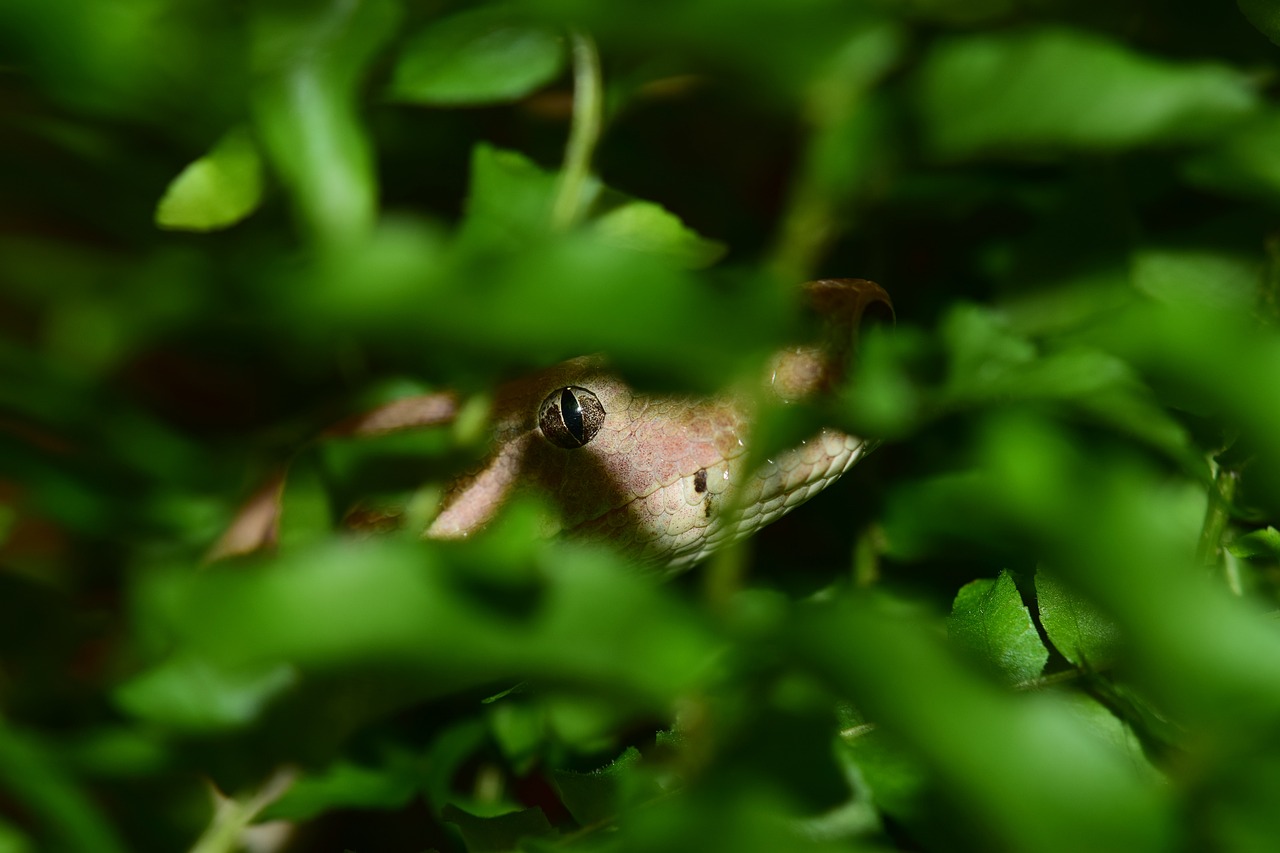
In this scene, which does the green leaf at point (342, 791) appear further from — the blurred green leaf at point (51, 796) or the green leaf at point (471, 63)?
the green leaf at point (471, 63)

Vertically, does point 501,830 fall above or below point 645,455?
above

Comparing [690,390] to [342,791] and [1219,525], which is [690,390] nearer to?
[1219,525]

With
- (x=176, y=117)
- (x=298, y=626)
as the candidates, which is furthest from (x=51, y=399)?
(x=298, y=626)

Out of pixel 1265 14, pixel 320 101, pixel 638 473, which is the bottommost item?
pixel 638 473

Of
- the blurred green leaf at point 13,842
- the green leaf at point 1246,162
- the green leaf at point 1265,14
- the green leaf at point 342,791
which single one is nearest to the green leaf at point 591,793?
the green leaf at point 342,791

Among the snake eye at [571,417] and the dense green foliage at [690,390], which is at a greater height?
the dense green foliage at [690,390]

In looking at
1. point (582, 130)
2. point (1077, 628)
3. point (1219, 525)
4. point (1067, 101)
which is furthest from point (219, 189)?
point (1219, 525)

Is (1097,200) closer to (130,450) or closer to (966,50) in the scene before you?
→ (966,50)
